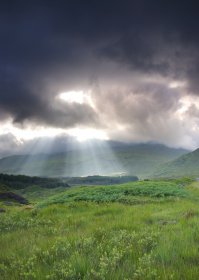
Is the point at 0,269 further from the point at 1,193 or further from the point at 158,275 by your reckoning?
the point at 1,193

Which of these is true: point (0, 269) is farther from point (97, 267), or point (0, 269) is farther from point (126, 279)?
point (126, 279)

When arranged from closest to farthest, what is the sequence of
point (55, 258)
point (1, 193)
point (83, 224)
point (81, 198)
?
point (55, 258) < point (83, 224) < point (81, 198) < point (1, 193)

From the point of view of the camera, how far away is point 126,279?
18.3ft

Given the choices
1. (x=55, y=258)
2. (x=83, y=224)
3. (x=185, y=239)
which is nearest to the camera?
(x=55, y=258)

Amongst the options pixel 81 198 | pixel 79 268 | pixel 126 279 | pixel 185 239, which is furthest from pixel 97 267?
pixel 81 198

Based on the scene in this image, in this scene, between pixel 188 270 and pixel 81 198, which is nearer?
pixel 188 270

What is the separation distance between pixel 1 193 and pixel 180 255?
412ft

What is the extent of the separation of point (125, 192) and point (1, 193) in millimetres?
109476

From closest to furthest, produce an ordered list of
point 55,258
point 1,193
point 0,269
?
point 0,269 < point 55,258 < point 1,193

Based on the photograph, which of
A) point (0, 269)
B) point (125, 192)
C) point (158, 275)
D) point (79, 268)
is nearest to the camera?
point (158, 275)

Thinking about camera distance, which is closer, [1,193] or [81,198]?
[81,198]

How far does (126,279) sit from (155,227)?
543cm

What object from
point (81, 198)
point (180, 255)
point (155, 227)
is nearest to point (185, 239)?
point (180, 255)

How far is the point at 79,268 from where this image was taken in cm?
662
